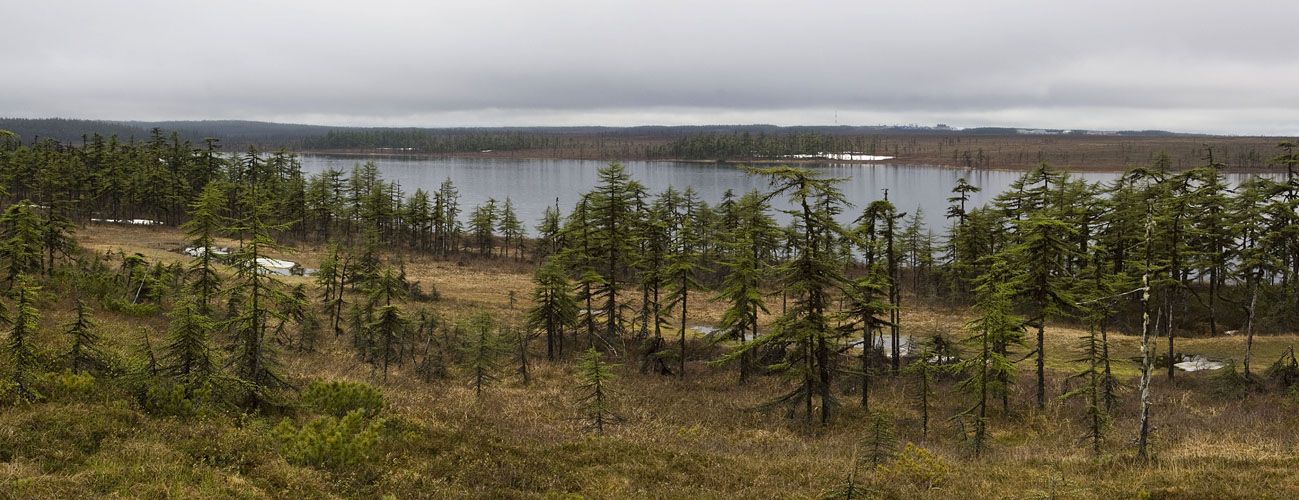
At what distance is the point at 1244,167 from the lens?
570ft

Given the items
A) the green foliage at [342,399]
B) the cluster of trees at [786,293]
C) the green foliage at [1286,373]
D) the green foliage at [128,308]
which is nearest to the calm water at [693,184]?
the cluster of trees at [786,293]

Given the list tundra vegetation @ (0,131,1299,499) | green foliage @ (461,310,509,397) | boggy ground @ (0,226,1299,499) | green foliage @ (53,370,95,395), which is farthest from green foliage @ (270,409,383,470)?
green foliage @ (461,310,509,397)

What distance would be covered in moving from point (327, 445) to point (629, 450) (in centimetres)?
627

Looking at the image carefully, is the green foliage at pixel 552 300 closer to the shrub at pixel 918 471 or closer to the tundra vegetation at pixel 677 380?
the tundra vegetation at pixel 677 380

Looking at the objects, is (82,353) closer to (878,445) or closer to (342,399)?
(342,399)

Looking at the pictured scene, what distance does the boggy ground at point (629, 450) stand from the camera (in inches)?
422

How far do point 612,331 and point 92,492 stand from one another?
1004 inches

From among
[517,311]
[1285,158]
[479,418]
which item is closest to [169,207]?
[517,311]

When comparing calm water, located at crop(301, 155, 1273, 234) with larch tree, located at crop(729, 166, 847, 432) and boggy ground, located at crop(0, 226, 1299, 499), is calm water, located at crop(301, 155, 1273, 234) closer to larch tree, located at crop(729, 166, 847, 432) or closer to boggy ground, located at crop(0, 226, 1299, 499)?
boggy ground, located at crop(0, 226, 1299, 499)

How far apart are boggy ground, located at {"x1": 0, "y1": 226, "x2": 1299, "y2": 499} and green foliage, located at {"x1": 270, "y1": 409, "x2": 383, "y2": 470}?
0.27 meters

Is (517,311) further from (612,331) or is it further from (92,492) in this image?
(92,492)

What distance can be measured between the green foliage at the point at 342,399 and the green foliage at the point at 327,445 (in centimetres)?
337

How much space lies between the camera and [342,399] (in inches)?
639

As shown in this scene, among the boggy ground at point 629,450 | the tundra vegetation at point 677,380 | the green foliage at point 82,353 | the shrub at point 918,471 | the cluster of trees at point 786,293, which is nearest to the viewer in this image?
the boggy ground at point 629,450
